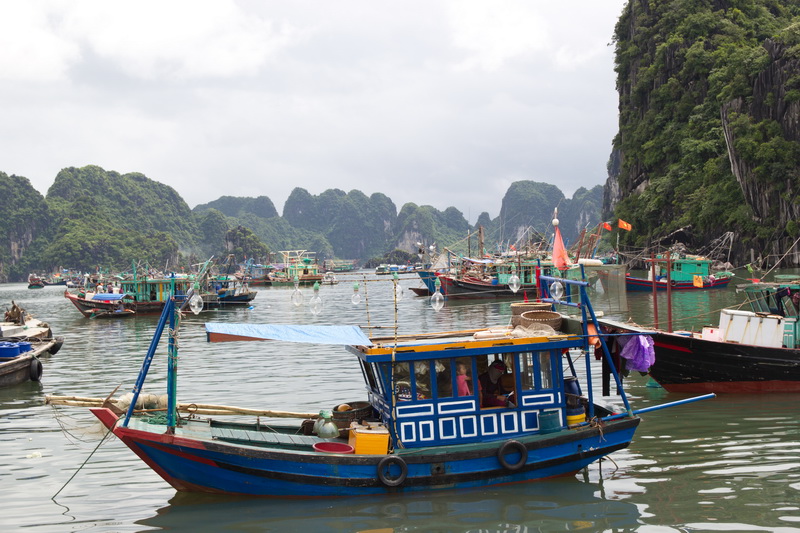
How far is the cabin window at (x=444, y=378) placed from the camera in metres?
9.43

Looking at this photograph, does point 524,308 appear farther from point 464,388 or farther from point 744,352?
point 744,352

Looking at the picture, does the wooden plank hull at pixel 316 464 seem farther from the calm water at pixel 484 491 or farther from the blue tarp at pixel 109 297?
the blue tarp at pixel 109 297

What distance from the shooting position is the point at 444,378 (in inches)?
372

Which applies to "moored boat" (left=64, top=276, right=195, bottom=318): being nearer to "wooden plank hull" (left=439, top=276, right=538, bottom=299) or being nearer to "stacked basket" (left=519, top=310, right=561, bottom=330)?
"wooden plank hull" (left=439, top=276, right=538, bottom=299)

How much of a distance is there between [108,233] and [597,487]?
15577 centimetres

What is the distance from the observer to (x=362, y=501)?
9289 mm

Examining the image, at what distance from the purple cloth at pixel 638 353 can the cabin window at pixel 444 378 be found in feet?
9.24

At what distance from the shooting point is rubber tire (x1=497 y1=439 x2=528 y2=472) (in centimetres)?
933

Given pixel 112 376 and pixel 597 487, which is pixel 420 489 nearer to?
pixel 597 487

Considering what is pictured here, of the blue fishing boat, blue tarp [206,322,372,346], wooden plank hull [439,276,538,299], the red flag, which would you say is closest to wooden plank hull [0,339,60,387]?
the blue fishing boat

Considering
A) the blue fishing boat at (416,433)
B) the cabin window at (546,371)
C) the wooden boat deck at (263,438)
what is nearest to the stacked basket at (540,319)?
the blue fishing boat at (416,433)

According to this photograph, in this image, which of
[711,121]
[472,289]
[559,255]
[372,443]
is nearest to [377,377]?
[372,443]

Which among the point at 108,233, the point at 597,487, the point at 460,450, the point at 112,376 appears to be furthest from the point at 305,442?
the point at 108,233

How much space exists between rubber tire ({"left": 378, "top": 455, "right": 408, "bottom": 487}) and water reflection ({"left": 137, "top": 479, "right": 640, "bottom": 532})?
1.00 ft
